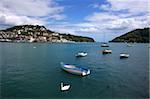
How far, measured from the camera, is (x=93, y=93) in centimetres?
2531

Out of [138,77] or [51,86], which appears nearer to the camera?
[51,86]

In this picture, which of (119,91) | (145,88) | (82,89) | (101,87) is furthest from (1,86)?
(145,88)

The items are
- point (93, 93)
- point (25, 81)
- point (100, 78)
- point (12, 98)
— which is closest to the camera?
point (12, 98)

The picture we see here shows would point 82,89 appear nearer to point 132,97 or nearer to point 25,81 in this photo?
point 132,97

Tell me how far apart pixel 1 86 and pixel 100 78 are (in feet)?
46.7

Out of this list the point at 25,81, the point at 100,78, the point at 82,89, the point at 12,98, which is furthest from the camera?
the point at 100,78

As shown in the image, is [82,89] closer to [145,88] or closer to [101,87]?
[101,87]

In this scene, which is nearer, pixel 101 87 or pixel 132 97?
pixel 132 97

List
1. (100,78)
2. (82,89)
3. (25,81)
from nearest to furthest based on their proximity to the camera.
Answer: (82,89), (25,81), (100,78)

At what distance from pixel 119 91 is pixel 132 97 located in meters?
2.54

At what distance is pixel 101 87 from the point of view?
28297mm

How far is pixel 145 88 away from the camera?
2761 cm

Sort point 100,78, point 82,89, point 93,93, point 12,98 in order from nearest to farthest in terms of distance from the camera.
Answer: point 12,98 < point 93,93 < point 82,89 < point 100,78

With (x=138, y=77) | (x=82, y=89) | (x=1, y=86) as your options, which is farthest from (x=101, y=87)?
(x=1, y=86)
